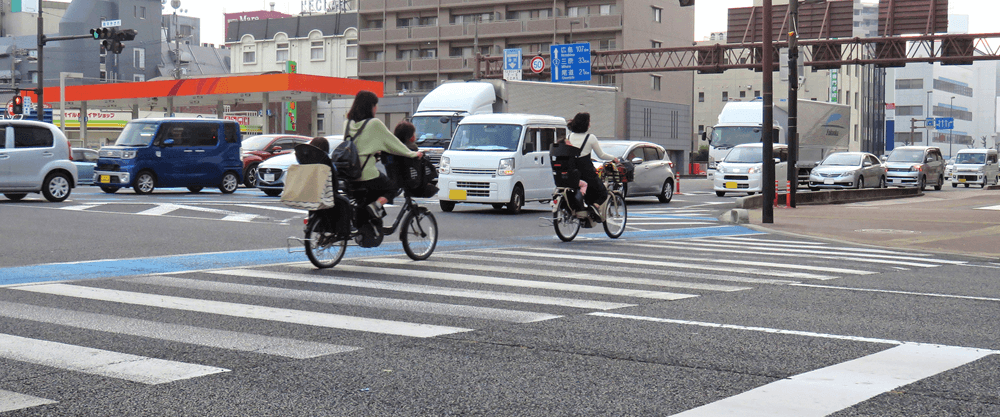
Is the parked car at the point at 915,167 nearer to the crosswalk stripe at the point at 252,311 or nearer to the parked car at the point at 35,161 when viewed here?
the parked car at the point at 35,161

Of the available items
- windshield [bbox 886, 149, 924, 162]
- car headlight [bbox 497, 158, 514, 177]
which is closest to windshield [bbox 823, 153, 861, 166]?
windshield [bbox 886, 149, 924, 162]

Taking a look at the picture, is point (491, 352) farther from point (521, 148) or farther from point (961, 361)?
point (521, 148)

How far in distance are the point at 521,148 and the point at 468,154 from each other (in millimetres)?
1040

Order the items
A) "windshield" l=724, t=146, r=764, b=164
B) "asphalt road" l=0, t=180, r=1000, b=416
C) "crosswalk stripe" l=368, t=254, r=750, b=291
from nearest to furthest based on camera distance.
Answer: "asphalt road" l=0, t=180, r=1000, b=416 < "crosswalk stripe" l=368, t=254, r=750, b=291 < "windshield" l=724, t=146, r=764, b=164

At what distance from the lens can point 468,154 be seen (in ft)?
62.1

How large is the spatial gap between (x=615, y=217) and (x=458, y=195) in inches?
232

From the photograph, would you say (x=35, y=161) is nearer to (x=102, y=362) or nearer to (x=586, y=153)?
(x=586, y=153)

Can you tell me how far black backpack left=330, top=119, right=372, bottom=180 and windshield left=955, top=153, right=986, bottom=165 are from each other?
40708 millimetres

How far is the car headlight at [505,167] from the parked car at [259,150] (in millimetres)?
10021

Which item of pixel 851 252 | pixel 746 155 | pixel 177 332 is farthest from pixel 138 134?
pixel 177 332

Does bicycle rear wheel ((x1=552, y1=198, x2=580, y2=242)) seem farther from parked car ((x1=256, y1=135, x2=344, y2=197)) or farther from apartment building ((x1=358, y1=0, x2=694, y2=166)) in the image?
apartment building ((x1=358, y1=0, x2=694, y2=166))

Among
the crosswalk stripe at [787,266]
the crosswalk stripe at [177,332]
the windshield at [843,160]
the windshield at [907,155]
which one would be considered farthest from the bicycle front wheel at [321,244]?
the windshield at [907,155]

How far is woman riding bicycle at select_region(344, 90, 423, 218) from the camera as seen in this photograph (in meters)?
9.15

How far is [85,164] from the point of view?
1203 inches
